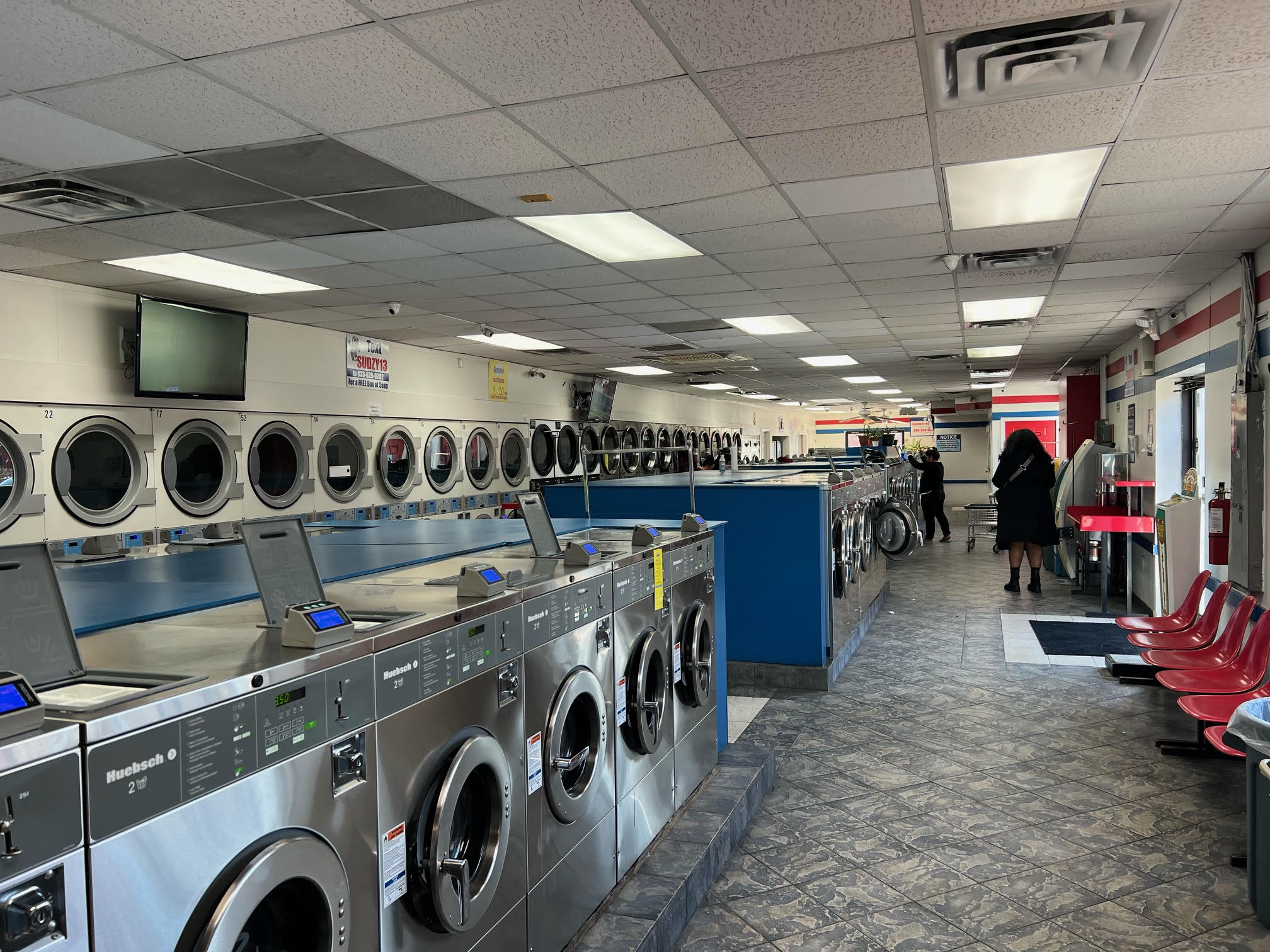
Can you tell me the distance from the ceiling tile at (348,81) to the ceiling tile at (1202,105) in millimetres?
2248

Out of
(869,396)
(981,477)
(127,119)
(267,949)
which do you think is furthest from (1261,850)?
(981,477)

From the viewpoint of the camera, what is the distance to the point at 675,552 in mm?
3275

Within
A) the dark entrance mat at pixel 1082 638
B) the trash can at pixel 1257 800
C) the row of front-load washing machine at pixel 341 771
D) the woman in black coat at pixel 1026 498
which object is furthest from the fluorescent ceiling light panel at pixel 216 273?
the woman in black coat at pixel 1026 498

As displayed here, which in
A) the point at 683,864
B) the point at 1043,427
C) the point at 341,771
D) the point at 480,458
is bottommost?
the point at 683,864

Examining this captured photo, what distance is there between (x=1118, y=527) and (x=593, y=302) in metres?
4.74

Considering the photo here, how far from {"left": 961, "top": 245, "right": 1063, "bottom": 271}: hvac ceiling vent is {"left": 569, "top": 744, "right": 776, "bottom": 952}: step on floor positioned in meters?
3.26

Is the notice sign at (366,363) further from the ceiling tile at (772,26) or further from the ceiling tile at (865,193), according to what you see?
the ceiling tile at (772,26)

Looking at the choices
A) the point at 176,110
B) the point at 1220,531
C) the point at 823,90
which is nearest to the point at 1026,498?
the point at 1220,531

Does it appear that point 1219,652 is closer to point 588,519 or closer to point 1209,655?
point 1209,655

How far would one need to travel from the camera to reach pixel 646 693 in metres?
3.06

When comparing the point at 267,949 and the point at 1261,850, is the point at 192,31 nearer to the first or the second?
the point at 267,949

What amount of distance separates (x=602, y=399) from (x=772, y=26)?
982 cm

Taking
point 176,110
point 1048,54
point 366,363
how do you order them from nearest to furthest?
point 1048,54
point 176,110
point 366,363

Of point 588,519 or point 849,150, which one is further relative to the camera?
point 588,519
